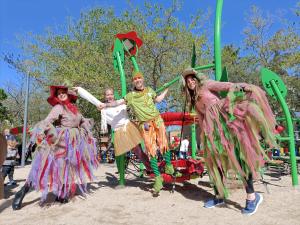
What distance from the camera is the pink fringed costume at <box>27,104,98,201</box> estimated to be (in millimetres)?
4430

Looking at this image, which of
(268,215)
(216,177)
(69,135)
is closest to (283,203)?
(268,215)

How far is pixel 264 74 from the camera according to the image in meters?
5.51

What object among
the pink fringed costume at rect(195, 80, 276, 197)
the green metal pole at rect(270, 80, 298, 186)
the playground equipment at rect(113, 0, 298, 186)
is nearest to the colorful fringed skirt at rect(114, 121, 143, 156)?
the playground equipment at rect(113, 0, 298, 186)

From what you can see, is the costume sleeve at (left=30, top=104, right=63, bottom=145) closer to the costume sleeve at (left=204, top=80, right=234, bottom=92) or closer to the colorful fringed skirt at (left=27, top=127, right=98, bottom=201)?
the colorful fringed skirt at (left=27, top=127, right=98, bottom=201)

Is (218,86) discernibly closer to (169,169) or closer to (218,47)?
(218,47)

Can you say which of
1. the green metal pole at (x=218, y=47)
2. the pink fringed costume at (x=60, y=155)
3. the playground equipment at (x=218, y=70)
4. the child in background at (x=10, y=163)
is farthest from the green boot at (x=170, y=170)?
the child in background at (x=10, y=163)

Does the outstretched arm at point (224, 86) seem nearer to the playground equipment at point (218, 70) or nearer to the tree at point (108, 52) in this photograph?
the playground equipment at point (218, 70)

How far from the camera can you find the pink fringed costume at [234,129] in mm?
3676

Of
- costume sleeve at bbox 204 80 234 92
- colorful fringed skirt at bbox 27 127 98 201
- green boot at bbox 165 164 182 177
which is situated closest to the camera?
costume sleeve at bbox 204 80 234 92

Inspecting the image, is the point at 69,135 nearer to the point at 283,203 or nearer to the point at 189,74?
the point at 189,74

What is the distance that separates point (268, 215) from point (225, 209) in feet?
1.73

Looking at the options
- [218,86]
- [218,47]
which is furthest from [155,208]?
[218,47]

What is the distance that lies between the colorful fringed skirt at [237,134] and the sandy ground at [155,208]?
1.51 ft

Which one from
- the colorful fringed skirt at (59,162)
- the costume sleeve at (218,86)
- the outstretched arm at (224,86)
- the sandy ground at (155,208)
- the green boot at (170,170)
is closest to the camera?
the sandy ground at (155,208)
